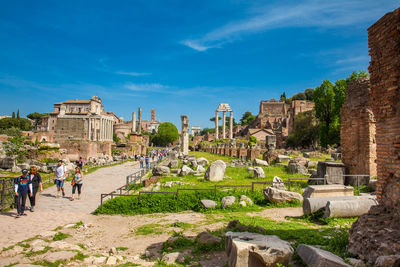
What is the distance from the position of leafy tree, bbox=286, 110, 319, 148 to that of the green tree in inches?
308

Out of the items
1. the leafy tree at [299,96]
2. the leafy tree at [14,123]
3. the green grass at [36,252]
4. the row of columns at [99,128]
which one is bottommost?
the green grass at [36,252]

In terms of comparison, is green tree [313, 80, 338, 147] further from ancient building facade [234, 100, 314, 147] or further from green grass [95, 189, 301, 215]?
green grass [95, 189, 301, 215]


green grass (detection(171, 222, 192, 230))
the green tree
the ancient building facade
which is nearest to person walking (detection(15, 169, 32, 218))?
green grass (detection(171, 222, 192, 230))

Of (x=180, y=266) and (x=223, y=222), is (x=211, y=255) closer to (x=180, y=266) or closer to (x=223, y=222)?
(x=180, y=266)

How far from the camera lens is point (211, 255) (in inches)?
208

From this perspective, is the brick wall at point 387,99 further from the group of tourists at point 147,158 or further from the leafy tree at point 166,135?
the leafy tree at point 166,135

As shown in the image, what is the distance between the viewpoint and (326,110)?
41.8 meters

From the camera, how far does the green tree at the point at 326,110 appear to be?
131 feet

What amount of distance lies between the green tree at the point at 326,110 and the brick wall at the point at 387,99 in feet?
122

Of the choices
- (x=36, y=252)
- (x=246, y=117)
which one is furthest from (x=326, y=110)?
(x=246, y=117)

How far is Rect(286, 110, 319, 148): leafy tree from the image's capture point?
50.7m

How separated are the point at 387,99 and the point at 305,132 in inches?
1955

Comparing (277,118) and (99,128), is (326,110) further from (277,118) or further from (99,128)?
(277,118)

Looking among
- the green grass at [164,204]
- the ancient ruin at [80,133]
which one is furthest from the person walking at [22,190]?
the ancient ruin at [80,133]
